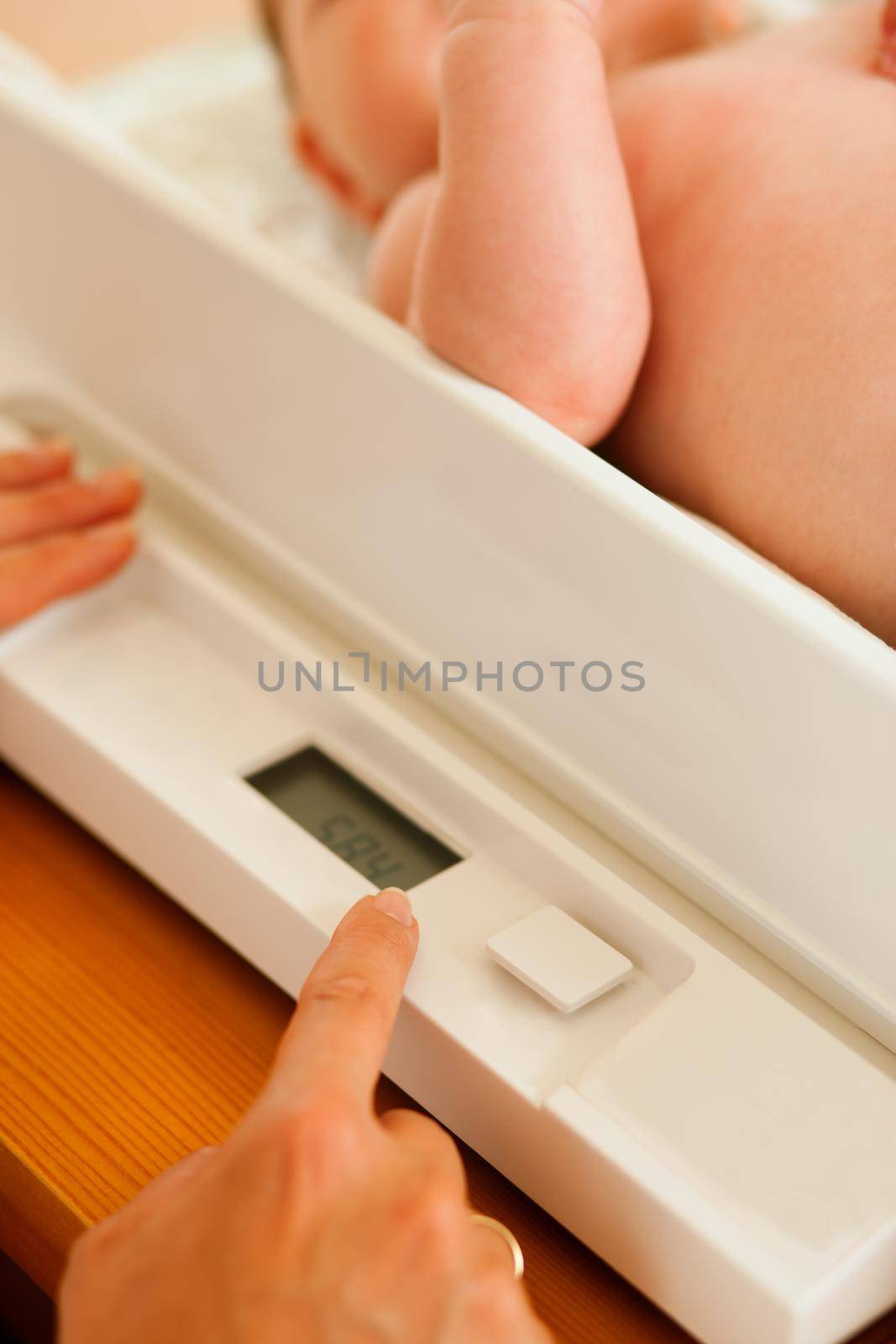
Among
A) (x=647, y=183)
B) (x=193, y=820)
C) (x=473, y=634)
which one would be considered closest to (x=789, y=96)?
(x=647, y=183)

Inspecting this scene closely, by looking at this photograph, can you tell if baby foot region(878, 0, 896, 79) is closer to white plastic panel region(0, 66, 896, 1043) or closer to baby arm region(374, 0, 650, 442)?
baby arm region(374, 0, 650, 442)

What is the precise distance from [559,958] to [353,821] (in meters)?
0.12

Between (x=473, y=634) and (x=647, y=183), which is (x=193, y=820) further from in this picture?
(x=647, y=183)

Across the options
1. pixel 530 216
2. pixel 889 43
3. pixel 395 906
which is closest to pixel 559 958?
pixel 395 906

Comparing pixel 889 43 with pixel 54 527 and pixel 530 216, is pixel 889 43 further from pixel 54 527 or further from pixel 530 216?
pixel 54 527

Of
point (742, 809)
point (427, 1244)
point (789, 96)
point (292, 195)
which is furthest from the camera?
point (292, 195)

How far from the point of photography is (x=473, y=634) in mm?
570

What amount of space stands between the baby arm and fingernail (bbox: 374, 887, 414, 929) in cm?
21

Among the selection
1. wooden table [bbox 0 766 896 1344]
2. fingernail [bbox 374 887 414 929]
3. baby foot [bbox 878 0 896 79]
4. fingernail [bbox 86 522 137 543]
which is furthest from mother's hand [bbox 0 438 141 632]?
baby foot [bbox 878 0 896 79]

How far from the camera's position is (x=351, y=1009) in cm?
42

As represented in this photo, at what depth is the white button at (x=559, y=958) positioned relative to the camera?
469 mm

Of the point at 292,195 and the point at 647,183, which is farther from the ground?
the point at 647,183

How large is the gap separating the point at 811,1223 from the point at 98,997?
294 millimetres

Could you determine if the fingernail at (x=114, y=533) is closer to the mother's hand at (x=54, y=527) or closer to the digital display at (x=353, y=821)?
the mother's hand at (x=54, y=527)
